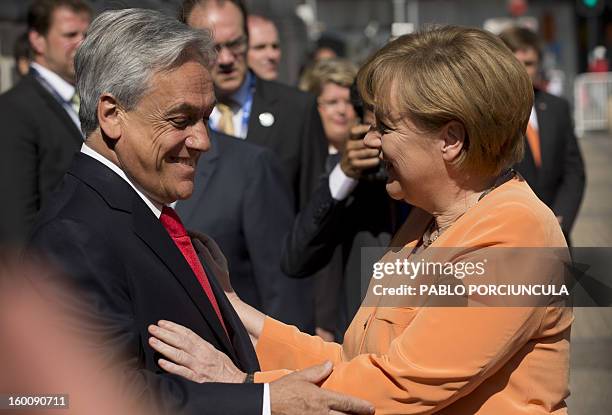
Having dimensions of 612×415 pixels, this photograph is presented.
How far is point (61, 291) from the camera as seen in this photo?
251 cm

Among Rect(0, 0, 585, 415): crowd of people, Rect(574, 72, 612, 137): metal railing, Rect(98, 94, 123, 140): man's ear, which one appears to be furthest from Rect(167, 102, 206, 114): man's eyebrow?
Rect(574, 72, 612, 137): metal railing

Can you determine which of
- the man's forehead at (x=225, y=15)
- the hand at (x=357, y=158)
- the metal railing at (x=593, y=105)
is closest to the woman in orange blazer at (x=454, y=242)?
the hand at (x=357, y=158)

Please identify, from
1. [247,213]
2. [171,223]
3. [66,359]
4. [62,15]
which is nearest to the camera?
[66,359]

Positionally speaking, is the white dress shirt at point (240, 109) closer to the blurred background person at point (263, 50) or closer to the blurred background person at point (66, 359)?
the blurred background person at point (263, 50)

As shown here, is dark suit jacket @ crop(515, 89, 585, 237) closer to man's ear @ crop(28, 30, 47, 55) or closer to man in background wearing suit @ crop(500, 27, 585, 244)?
man in background wearing suit @ crop(500, 27, 585, 244)

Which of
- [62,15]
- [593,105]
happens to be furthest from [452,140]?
[593,105]

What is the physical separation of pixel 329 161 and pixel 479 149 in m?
1.91

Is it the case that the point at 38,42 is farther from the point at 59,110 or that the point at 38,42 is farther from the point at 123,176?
the point at 123,176

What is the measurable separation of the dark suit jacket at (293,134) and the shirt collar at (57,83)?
0.94m

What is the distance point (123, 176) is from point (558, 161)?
4300 millimetres

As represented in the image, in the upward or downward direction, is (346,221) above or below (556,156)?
below

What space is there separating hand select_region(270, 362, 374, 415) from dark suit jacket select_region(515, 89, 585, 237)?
3929mm

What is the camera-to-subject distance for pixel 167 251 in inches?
107

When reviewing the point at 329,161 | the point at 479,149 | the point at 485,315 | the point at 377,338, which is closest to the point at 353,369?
the point at 377,338
